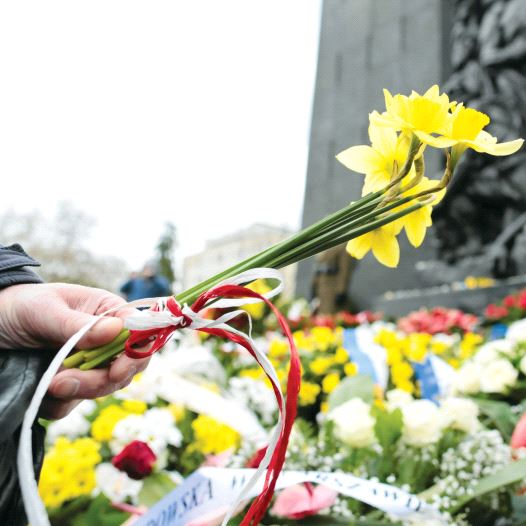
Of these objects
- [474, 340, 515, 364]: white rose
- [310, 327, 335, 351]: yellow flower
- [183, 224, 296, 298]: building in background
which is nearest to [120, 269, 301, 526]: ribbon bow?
[474, 340, 515, 364]: white rose

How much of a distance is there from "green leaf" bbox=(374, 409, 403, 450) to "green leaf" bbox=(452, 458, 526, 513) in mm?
144

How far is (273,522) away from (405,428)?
0.26 metres

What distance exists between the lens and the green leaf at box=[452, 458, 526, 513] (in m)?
0.83

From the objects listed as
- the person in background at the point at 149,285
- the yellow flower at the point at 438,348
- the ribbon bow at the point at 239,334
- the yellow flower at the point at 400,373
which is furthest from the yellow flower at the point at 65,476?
the person in background at the point at 149,285

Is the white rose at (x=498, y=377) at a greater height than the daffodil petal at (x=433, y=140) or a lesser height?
lesser

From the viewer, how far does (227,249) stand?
1475 inches

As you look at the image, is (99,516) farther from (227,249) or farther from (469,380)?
(227,249)

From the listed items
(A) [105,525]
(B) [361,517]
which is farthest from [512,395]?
(A) [105,525]

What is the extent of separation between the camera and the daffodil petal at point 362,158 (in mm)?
599

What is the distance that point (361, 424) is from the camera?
3.23ft

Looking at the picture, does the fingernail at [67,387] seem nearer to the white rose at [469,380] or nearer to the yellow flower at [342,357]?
the white rose at [469,380]

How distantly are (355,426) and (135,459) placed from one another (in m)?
0.36

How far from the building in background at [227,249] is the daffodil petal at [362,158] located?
31.6m

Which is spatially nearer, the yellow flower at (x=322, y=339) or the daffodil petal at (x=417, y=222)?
the daffodil petal at (x=417, y=222)
